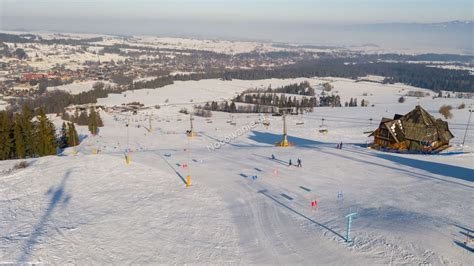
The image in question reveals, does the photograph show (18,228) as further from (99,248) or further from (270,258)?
(270,258)

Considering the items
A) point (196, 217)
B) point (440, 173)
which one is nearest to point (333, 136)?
point (440, 173)

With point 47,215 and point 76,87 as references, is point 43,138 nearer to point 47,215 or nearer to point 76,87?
point 47,215

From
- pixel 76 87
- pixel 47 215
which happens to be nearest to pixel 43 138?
pixel 47 215

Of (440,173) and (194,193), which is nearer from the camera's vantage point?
(194,193)

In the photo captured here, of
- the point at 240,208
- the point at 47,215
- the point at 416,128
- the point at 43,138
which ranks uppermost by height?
the point at 416,128

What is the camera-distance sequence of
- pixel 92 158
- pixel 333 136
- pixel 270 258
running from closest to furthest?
pixel 270 258 < pixel 92 158 < pixel 333 136

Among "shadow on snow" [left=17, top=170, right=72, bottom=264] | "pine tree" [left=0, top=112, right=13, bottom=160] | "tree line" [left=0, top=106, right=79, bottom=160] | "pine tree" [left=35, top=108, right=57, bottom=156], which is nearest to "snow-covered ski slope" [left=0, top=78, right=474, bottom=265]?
"shadow on snow" [left=17, top=170, right=72, bottom=264]

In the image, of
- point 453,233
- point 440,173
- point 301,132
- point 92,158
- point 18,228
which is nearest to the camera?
point 453,233
